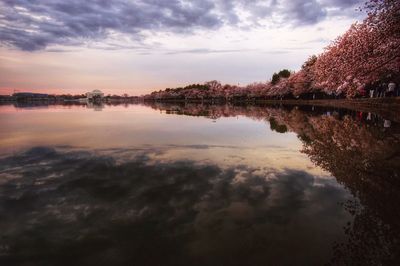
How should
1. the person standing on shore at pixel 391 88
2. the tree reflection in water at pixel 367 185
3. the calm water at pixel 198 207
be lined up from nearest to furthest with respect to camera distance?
the calm water at pixel 198 207 < the tree reflection in water at pixel 367 185 < the person standing on shore at pixel 391 88

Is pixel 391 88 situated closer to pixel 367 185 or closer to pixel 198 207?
pixel 367 185

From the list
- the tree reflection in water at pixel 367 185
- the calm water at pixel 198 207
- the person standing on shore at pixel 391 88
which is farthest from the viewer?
the person standing on shore at pixel 391 88

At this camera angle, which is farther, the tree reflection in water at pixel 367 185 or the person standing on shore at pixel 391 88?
the person standing on shore at pixel 391 88

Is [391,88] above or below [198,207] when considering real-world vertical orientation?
above

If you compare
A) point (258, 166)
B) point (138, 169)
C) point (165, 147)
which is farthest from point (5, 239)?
point (165, 147)

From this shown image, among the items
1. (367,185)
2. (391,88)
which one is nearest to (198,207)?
(367,185)

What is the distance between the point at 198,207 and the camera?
734 centimetres

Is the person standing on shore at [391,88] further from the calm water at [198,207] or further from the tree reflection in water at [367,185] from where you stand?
the calm water at [198,207]

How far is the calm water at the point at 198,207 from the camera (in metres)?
5.31

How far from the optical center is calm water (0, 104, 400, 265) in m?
5.31

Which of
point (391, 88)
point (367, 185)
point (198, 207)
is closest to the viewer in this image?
point (198, 207)

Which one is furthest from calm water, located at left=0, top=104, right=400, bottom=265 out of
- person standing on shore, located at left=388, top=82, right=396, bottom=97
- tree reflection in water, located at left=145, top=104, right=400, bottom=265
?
person standing on shore, located at left=388, top=82, right=396, bottom=97

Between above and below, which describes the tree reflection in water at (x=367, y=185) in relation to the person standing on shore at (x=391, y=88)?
below

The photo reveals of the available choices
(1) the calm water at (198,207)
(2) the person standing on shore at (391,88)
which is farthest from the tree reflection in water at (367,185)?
(2) the person standing on shore at (391,88)
